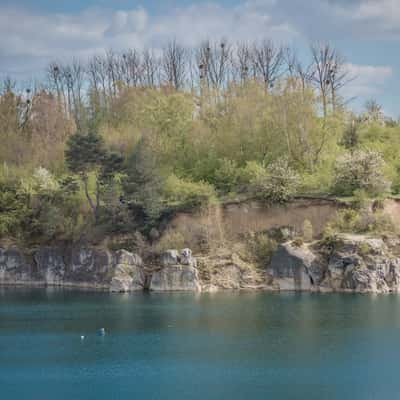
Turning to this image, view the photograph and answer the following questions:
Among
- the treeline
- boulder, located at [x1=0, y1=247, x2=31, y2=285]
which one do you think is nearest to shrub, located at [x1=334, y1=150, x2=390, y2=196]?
the treeline

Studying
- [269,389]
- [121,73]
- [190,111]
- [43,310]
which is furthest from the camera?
[121,73]

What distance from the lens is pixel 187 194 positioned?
275ft

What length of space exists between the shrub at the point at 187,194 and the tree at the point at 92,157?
5627 millimetres

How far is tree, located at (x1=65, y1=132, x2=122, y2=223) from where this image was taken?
276 ft

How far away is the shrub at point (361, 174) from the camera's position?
264ft

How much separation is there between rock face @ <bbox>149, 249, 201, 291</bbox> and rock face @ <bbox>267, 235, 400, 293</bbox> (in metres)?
6.84

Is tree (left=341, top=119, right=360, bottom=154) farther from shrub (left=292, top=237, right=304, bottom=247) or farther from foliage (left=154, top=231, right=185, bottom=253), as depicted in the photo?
foliage (left=154, top=231, right=185, bottom=253)

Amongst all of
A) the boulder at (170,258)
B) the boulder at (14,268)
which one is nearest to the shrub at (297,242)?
the boulder at (170,258)

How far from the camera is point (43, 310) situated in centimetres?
6969

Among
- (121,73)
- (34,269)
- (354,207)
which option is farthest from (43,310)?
(121,73)

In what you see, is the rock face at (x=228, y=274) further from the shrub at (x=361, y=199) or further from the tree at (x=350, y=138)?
the tree at (x=350, y=138)

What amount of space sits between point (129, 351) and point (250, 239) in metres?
28.9

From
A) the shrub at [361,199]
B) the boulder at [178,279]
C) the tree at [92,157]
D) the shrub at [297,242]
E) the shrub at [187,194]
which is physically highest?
the tree at [92,157]

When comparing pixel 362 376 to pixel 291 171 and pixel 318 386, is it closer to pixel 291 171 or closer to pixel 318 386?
pixel 318 386
